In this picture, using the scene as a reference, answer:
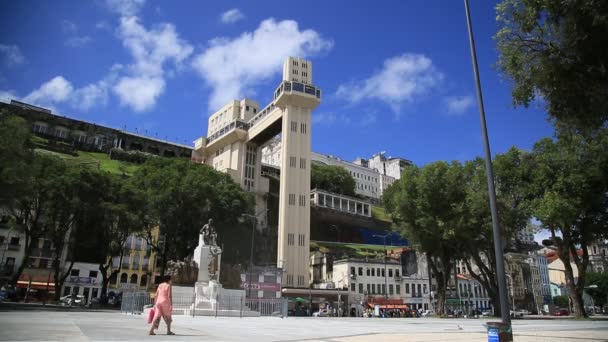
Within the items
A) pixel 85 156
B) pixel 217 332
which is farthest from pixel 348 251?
pixel 217 332

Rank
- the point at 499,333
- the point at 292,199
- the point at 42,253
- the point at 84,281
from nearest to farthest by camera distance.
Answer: the point at 499,333 → the point at 42,253 → the point at 84,281 → the point at 292,199

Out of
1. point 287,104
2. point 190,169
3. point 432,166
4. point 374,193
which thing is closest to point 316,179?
point 374,193

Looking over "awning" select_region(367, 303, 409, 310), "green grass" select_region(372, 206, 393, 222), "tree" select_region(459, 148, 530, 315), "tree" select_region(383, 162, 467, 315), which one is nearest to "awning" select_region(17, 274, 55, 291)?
"awning" select_region(367, 303, 409, 310)

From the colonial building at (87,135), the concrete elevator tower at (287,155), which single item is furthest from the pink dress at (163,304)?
the colonial building at (87,135)

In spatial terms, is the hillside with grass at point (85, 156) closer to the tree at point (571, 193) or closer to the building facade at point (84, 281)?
the building facade at point (84, 281)

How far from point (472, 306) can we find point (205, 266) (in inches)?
2322

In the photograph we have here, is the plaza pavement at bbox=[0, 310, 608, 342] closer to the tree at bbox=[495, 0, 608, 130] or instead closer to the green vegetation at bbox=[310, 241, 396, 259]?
the tree at bbox=[495, 0, 608, 130]

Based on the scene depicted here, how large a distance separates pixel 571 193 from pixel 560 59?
22.2 m

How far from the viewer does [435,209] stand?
3650cm

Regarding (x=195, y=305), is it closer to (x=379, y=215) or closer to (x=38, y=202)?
(x=38, y=202)

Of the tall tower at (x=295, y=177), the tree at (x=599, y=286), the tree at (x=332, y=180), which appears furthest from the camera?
the tree at (x=332, y=180)

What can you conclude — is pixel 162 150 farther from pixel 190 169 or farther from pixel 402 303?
pixel 402 303

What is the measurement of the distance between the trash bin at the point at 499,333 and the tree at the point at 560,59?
695 cm

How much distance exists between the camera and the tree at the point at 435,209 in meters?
35.2
